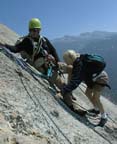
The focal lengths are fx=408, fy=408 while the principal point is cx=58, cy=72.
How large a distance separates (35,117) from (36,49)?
4.55m

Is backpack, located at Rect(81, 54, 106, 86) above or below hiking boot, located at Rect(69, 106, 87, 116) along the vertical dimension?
above

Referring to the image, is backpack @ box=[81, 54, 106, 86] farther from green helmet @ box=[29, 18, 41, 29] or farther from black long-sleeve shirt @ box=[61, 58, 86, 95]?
green helmet @ box=[29, 18, 41, 29]

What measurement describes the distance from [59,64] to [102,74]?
1.67 m

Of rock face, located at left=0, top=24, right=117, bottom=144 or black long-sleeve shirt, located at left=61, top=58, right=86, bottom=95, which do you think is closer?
rock face, located at left=0, top=24, right=117, bottom=144

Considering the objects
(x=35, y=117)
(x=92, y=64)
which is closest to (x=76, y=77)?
(x=92, y=64)

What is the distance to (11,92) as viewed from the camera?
10.7 metres

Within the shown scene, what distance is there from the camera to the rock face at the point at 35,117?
8.81 m

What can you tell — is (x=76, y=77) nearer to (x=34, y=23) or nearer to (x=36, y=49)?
(x=36, y=49)

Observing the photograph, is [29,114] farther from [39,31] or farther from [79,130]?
[39,31]

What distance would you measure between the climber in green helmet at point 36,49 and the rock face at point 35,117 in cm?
63

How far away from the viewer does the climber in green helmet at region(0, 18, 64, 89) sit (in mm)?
14102

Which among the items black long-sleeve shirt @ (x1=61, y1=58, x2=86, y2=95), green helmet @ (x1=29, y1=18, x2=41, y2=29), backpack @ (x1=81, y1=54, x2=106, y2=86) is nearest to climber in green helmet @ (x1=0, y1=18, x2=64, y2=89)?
green helmet @ (x1=29, y1=18, x2=41, y2=29)

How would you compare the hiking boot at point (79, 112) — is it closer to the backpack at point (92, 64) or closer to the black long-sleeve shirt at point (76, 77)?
the black long-sleeve shirt at point (76, 77)

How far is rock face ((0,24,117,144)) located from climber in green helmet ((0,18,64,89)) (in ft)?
2.06
